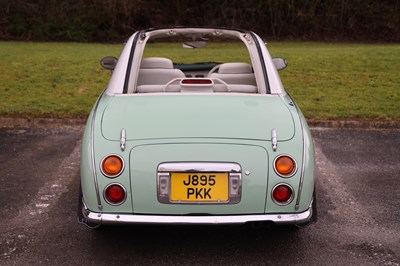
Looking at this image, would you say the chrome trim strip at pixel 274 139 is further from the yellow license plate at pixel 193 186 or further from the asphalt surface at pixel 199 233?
the asphalt surface at pixel 199 233

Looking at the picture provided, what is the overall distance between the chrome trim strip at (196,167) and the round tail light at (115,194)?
261mm

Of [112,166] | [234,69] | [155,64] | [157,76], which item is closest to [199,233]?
[112,166]

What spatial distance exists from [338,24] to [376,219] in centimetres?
1913

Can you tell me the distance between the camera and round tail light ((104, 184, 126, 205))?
302cm

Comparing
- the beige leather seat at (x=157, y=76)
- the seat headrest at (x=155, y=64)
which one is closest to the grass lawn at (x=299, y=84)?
the seat headrest at (x=155, y=64)

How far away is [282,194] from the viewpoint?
3064 millimetres

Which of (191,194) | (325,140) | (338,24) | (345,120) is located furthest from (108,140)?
(338,24)

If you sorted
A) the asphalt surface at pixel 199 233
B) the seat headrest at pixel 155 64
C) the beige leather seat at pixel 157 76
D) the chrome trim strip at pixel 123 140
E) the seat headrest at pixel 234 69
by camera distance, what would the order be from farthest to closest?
the seat headrest at pixel 155 64 → the seat headrest at pixel 234 69 → the beige leather seat at pixel 157 76 → the asphalt surface at pixel 199 233 → the chrome trim strip at pixel 123 140

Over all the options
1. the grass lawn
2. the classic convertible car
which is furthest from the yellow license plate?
the grass lawn

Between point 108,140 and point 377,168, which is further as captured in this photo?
point 377,168

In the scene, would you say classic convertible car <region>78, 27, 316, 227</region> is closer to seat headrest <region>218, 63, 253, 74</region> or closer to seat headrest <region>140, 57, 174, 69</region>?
seat headrest <region>218, 63, 253, 74</region>

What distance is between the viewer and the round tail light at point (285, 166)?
3.07m

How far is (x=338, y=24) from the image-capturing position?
21828 millimetres

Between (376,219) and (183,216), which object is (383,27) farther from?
(183,216)
